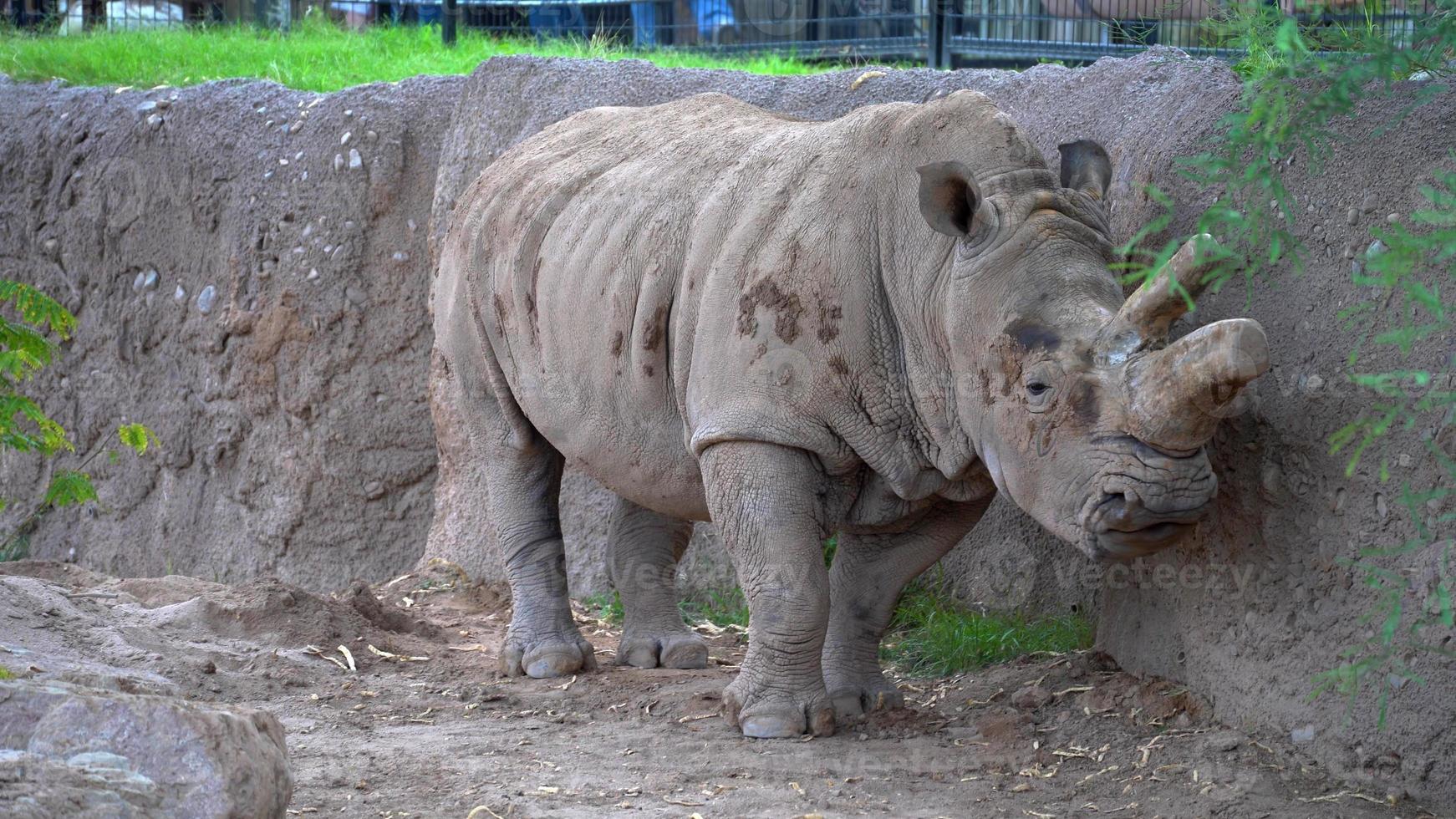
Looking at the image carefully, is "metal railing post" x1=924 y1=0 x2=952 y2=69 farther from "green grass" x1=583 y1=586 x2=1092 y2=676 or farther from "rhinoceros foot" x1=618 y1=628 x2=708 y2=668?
"rhinoceros foot" x1=618 y1=628 x2=708 y2=668

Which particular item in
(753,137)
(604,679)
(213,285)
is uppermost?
(753,137)

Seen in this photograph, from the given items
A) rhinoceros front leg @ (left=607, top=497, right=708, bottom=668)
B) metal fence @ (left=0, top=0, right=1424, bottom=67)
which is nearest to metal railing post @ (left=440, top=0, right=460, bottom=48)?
metal fence @ (left=0, top=0, right=1424, bottom=67)

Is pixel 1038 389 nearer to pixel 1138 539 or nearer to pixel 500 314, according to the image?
pixel 1138 539

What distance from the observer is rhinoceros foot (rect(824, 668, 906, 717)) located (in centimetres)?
523

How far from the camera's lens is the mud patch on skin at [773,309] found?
491 cm

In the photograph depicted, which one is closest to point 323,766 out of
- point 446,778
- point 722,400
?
point 446,778

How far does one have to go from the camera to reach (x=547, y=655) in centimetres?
622

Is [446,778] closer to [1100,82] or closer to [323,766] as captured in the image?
[323,766]

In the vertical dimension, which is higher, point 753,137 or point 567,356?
point 753,137

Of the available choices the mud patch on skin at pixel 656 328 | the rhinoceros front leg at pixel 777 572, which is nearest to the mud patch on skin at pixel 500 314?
the mud patch on skin at pixel 656 328

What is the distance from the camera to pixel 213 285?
30.3ft

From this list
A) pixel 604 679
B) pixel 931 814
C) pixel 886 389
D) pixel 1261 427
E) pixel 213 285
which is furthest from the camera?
pixel 213 285

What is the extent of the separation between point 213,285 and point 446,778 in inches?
212

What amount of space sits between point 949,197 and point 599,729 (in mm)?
2037
